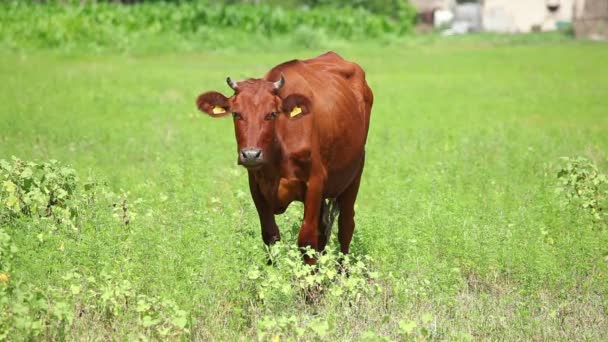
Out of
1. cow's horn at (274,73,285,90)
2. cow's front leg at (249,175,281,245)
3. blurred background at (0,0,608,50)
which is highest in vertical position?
cow's horn at (274,73,285,90)

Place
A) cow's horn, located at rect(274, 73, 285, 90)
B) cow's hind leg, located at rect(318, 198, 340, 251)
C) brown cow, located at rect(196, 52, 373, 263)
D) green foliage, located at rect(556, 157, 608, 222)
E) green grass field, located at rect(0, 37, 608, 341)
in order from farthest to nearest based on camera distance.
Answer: green foliage, located at rect(556, 157, 608, 222)
cow's hind leg, located at rect(318, 198, 340, 251)
cow's horn, located at rect(274, 73, 285, 90)
brown cow, located at rect(196, 52, 373, 263)
green grass field, located at rect(0, 37, 608, 341)

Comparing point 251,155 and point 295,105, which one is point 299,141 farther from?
point 251,155

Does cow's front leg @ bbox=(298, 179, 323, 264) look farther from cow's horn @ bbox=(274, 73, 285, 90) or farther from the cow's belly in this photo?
cow's horn @ bbox=(274, 73, 285, 90)

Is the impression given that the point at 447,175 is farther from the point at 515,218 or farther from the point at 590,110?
the point at 590,110

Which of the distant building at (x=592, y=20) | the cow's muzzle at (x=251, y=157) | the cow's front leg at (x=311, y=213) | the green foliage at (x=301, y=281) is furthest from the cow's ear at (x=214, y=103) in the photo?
the distant building at (x=592, y=20)

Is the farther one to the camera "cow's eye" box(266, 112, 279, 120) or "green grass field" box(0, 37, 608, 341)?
"cow's eye" box(266, 112, 279, 120)

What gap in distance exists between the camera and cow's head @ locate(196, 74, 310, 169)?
809cm

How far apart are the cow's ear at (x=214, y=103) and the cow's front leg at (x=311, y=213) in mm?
863

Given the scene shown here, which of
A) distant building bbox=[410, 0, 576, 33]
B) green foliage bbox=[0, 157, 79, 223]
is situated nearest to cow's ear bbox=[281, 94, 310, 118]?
green foliage bbox=[0, 157, 79, 223]

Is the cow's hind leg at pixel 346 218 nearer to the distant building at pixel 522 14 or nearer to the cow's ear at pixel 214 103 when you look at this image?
the cow's ear at pixel 214 103

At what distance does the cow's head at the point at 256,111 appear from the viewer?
26.5 feet

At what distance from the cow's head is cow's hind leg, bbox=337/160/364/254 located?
4.79 ft

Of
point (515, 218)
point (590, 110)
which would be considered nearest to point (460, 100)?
point (590, 110)

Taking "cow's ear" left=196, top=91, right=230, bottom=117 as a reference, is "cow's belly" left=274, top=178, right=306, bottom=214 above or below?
below
